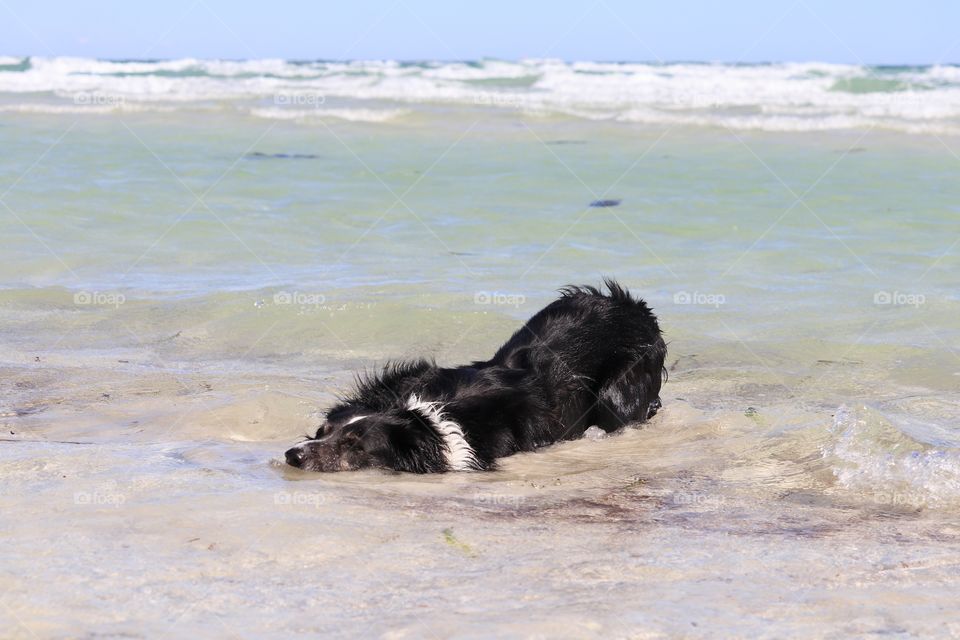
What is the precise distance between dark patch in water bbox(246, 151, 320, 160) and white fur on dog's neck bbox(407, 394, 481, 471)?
10611 mm

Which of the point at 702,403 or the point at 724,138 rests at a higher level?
the point at 724,138

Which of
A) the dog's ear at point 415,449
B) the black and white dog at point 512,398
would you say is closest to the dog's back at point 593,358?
the black and white dog at point 512,398

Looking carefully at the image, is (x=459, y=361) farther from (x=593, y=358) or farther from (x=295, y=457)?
(x=295, y=457)

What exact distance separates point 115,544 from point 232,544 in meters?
0.36

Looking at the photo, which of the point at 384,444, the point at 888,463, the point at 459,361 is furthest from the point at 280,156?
the point at 888,463

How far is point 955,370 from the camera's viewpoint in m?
6.54

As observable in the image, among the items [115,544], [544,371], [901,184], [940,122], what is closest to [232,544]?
[115,544]

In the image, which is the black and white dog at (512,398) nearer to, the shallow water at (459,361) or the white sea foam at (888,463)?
the shallow water at (459,361)

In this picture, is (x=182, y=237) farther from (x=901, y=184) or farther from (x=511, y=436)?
(x=901, y=184)

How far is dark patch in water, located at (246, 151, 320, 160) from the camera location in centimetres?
1503

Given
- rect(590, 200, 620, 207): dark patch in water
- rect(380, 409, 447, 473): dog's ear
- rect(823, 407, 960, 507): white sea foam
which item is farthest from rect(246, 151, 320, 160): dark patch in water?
rect(823, 407, 960, 507): white sea foam

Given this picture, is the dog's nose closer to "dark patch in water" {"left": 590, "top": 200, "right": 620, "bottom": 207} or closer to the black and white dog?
the black and white dog

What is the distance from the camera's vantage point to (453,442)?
4.91 meters

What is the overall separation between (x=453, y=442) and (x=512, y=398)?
45cm
